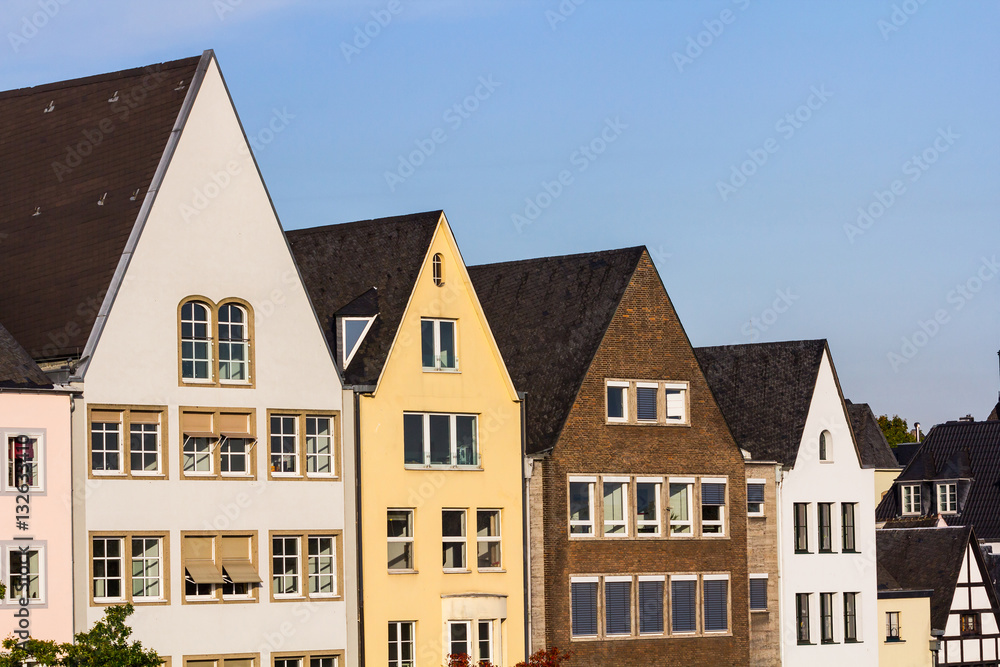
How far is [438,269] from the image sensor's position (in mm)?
62875

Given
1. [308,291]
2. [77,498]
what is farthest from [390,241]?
[77,498]

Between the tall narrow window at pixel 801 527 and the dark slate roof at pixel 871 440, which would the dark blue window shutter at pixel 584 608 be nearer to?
the tall narrow window at pixel 801 527

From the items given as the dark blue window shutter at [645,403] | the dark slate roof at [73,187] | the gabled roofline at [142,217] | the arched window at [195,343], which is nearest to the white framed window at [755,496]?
the dark blue window shutter at [645,403]

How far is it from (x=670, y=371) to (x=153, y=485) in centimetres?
1999

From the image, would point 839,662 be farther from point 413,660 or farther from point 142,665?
point 142,665

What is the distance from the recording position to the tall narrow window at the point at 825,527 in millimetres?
74250

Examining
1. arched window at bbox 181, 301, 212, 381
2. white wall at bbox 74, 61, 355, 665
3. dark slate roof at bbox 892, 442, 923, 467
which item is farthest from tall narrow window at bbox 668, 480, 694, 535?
dark slate roof at bbox 892, 442, 923, 467

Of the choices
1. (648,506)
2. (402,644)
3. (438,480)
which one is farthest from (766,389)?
(402,644)

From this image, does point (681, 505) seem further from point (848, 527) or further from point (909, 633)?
point (909, 633)

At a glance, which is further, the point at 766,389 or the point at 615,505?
the point at 766,389

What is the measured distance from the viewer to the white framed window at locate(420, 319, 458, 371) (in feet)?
204

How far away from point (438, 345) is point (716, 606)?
556 inches

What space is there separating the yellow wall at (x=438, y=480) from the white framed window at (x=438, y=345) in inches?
8.8

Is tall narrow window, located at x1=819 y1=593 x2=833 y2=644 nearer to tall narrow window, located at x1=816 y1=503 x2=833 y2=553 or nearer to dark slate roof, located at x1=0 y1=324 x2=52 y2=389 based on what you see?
tall narrow window, located at x1=816 y1=503 x2=833 y2=553
